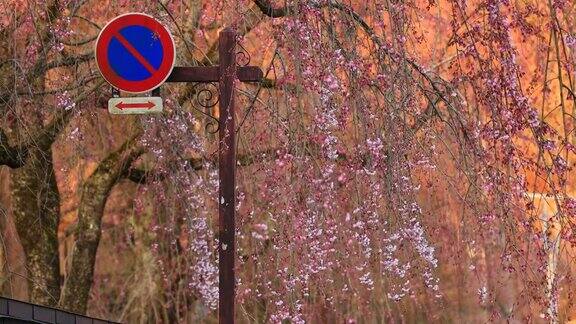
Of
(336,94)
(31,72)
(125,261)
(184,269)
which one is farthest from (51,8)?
(125,261)

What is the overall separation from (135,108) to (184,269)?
696cm

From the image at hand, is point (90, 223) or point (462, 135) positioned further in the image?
point (90, 223)

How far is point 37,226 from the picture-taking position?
1021cm

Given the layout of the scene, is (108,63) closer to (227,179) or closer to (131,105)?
(131,105)

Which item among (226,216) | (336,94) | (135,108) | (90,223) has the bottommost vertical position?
(226,216)

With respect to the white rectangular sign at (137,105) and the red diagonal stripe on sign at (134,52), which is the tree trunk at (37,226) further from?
the red diagonal stripe on sign at (134,52)

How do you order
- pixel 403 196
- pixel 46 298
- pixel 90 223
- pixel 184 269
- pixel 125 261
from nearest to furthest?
pixel 403 196, pixel 46 298, pixel 90 223, pixel 184 269, pixel 125 261

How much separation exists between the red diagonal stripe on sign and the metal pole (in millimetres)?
356

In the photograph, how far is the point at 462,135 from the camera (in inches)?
266

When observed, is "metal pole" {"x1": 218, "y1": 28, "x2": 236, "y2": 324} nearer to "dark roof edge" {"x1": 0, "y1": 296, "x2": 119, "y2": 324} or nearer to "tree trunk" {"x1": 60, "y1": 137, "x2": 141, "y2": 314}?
"dark roof edge" {"x1": 0, "y1": 296, "x2": 119, "y2": 324}

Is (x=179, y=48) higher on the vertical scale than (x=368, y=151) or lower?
higher

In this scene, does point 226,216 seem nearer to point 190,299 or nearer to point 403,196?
point 403,196

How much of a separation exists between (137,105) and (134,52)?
0.23 m

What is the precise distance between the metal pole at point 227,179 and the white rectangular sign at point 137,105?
345 millimetres
